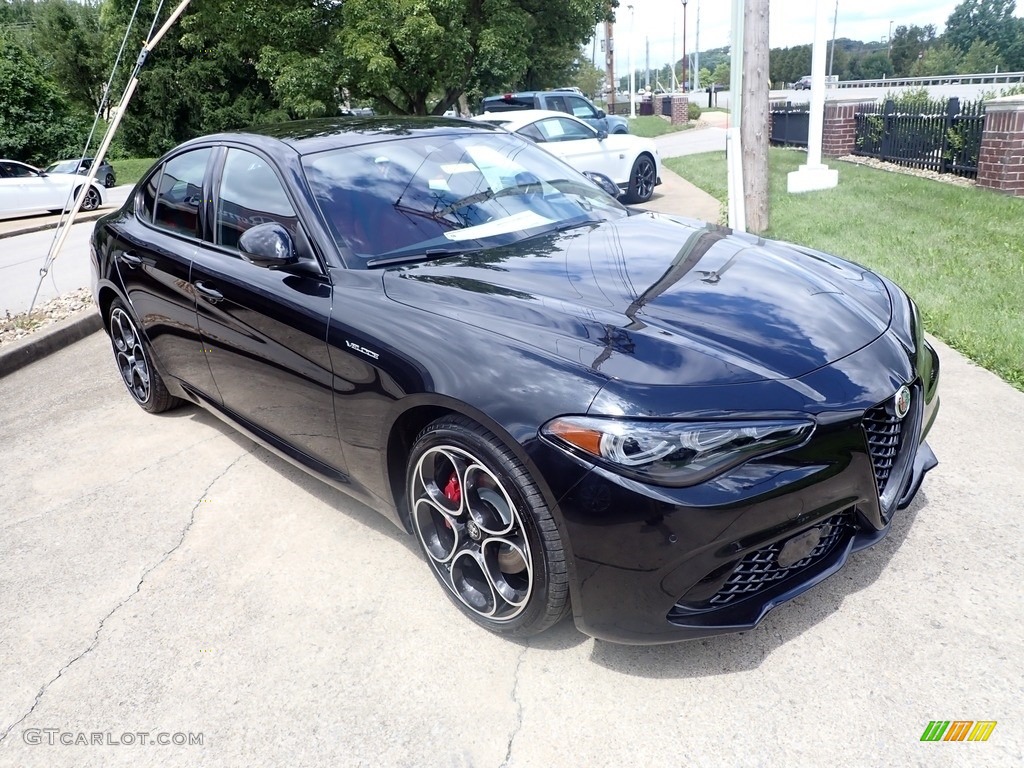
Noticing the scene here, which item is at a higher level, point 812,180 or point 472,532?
point 472,532

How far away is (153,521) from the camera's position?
3.72m

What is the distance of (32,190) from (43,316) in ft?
44.7

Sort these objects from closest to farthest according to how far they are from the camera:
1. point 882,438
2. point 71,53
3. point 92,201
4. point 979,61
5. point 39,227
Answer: point 882,438 < point 39,227 < point 92,201 < point 71,53 < point 979,61

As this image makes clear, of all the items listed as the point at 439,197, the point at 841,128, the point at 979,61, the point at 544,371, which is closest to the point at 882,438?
the point at 544,371

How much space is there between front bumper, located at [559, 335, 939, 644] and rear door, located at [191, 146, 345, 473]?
1.26 m

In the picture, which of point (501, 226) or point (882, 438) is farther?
point (501, 226)

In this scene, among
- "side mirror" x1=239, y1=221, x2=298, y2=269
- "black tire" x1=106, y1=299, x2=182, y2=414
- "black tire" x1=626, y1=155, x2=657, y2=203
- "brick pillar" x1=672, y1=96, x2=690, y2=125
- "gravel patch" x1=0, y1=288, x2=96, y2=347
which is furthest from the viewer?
"brick pillar" x1=672, y1=96, x2=690, y2=125

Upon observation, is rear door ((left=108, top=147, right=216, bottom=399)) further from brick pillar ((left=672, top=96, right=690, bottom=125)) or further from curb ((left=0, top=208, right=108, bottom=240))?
brick pillar ((left=672, top=96, right=690, bottom=125))

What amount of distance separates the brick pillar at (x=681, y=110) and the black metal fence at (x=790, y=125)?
2106 centimetres

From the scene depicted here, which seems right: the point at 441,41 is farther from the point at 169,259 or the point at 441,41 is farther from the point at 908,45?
the point at 908,45

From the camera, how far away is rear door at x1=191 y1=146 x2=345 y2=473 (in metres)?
3.06

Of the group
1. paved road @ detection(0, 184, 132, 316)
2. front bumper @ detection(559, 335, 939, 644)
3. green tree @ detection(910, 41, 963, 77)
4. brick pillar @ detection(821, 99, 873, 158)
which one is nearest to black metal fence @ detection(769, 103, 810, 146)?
brick pillar @ detection(821, 99, 873, 158)

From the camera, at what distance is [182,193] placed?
411cm

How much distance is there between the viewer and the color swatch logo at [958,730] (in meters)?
2.12
